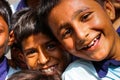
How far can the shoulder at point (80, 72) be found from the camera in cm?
140

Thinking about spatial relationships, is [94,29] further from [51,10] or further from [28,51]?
[28,51]

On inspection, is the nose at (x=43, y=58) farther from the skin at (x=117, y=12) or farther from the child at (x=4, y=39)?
the skin at (x=117, y=12)

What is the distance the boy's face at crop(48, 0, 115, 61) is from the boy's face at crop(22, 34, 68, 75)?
16 centimetres

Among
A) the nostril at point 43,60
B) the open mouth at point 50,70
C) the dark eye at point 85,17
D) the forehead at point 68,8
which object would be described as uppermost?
the forehead at point 68,8

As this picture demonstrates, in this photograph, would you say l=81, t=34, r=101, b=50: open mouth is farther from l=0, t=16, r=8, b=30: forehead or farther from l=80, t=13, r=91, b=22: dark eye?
l=0, t=16, r=8, b=30: forehead

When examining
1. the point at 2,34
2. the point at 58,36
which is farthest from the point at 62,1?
the point at 2,34

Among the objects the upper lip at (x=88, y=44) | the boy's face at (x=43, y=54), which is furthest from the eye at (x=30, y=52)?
the upper lip at (x=88, y=44)

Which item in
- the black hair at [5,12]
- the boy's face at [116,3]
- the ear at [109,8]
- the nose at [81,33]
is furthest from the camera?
the black hair at [5,12]

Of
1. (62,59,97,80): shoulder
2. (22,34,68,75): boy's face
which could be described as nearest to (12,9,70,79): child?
(22,34,68,75): boy's face

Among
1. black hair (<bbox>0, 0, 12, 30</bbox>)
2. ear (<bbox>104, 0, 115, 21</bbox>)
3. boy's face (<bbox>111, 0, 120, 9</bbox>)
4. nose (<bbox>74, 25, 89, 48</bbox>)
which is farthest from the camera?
black hair (<bbox>0, 0, 12, 30</bbox>)

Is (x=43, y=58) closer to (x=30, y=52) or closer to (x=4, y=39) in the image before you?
(x=30, y=52)

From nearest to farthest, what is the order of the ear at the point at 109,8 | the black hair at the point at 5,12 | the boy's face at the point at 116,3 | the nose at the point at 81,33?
the nose at the point at 81,33 < the ear at the point at 109,8 < the boy's face at the point at 116,3 < the black hair at the point at 5,12

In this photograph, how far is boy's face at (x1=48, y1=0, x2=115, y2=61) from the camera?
1.34 m

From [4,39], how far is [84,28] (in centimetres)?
49
